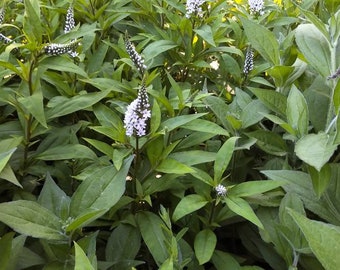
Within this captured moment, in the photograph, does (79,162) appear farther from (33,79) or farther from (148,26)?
(148,26)

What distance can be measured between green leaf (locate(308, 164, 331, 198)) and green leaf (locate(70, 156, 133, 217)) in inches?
24.2

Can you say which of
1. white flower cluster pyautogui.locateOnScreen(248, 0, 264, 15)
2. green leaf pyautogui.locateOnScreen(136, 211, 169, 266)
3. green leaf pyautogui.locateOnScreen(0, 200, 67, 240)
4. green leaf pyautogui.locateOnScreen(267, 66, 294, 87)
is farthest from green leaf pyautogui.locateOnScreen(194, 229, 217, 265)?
white flower cluster pyautogui.locateOnScreen(248, 0, 264, 15)

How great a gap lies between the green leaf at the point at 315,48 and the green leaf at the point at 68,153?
891mm

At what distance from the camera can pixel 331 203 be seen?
66.9 inches

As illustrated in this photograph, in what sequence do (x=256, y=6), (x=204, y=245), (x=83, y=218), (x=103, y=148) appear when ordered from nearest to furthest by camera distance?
(x=83, y=218) → (x=204, y=245) → (x=103, y=148) → (x=256, y=6)

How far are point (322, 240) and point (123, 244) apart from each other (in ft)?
2.56

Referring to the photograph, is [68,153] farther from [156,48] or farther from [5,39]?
[156,48]

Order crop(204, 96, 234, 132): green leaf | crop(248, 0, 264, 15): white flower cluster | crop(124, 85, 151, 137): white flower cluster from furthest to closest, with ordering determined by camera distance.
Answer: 1. crop(248, 0, 264, 15): white flower cluster
2. crop(204, 96, 234, 132): green leaf
3. crop(124, 85, 151, 137): white flower cluster

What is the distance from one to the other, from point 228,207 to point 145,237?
311mm

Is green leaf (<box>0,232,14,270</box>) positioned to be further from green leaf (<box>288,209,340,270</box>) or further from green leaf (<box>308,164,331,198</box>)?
green leaf (<box>308,164,331,198</box>)

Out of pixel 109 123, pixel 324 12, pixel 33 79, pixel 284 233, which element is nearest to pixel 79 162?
pixel 109 123

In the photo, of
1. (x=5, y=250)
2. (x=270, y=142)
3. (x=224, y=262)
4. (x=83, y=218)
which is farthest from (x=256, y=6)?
(x=5, y=250)

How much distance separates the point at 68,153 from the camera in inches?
71.2

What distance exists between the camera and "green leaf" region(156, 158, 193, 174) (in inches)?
64.2
